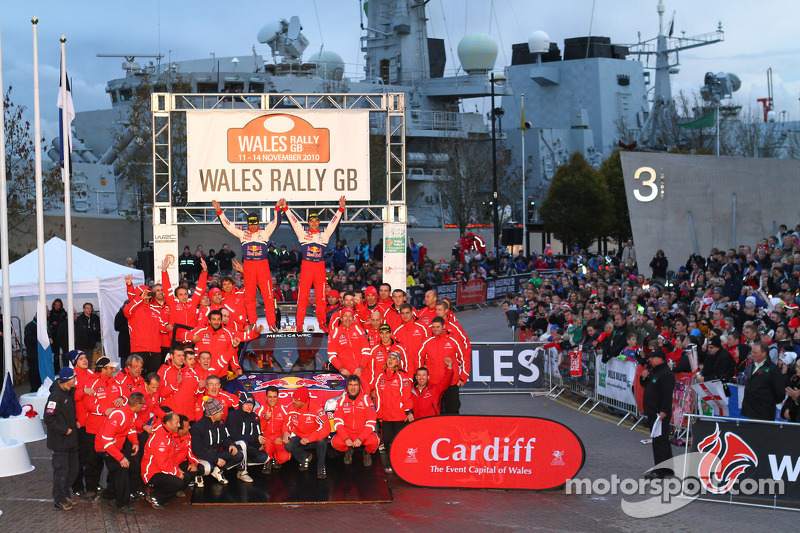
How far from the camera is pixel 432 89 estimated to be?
57.6 m

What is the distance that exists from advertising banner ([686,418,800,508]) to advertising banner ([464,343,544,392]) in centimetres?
682

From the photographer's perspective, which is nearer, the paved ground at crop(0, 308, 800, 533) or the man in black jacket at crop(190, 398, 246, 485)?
the paved ground at crop(0, 308, 800, 533)

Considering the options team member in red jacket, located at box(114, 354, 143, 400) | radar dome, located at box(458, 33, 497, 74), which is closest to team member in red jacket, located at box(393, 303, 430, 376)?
team member in red jacket, located at box(114, 354, 143, 400)

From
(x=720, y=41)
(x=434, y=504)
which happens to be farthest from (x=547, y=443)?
(x=720, y=41)

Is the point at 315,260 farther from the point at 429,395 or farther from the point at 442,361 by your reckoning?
the point at 429,395

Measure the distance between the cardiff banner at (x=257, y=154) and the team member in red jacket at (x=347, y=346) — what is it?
6.19 meters

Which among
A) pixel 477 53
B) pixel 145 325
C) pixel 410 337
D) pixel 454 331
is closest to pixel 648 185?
pixel 454 331

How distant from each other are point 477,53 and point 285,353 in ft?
Answer: 157

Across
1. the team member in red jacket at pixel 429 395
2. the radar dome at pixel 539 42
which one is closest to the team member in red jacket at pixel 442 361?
the team member in red jacket at pixel 429 395

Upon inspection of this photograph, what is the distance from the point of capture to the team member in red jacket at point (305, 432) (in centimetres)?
1028

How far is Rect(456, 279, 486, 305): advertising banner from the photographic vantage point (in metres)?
30.1

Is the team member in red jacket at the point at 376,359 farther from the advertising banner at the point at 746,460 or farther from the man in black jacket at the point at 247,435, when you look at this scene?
the advertising banner at the point at 746,460

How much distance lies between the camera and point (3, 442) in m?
11.0

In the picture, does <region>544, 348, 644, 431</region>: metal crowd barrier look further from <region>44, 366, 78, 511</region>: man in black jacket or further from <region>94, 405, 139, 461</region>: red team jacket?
<region>44, 366, 78, 511</region>: man in black jacket
